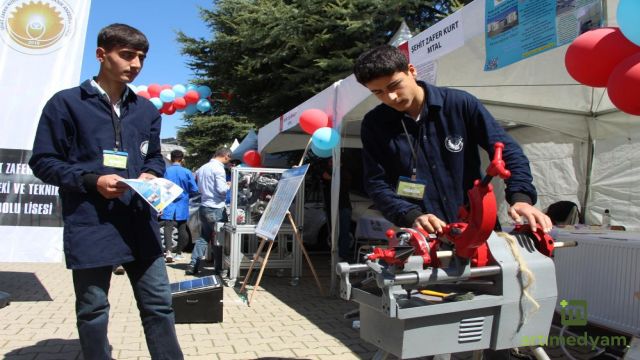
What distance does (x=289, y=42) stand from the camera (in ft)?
37.5

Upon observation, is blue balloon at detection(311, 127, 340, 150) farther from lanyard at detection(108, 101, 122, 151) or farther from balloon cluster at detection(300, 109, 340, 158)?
lanyard at detection(108, 101, 122, 151)

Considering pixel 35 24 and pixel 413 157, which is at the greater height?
pixel 35 24

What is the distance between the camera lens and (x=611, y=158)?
6238 millimetres

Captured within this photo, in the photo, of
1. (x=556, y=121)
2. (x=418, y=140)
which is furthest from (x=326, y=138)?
(x=418, y=140)

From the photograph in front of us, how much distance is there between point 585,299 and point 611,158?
2.94 meters

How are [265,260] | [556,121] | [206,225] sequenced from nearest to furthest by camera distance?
1. [265,260]
2. [556,121]
3. [206,225]

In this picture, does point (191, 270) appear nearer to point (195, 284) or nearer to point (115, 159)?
point (195, 284)

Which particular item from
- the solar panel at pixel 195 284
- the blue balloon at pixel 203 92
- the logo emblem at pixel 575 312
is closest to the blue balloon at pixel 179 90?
the blue balloon at pixel 203 92

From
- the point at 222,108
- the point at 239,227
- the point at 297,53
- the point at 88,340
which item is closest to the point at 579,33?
the point at 88,340

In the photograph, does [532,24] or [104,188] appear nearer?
[104,188]

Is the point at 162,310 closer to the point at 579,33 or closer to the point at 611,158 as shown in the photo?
the point at 579,33

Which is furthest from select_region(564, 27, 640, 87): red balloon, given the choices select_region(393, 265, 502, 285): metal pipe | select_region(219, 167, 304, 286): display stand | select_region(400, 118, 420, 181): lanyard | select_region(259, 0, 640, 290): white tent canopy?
select_region(219, 167, 304, 286): display stand

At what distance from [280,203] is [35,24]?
3300 mm

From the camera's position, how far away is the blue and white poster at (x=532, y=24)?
128 inches
